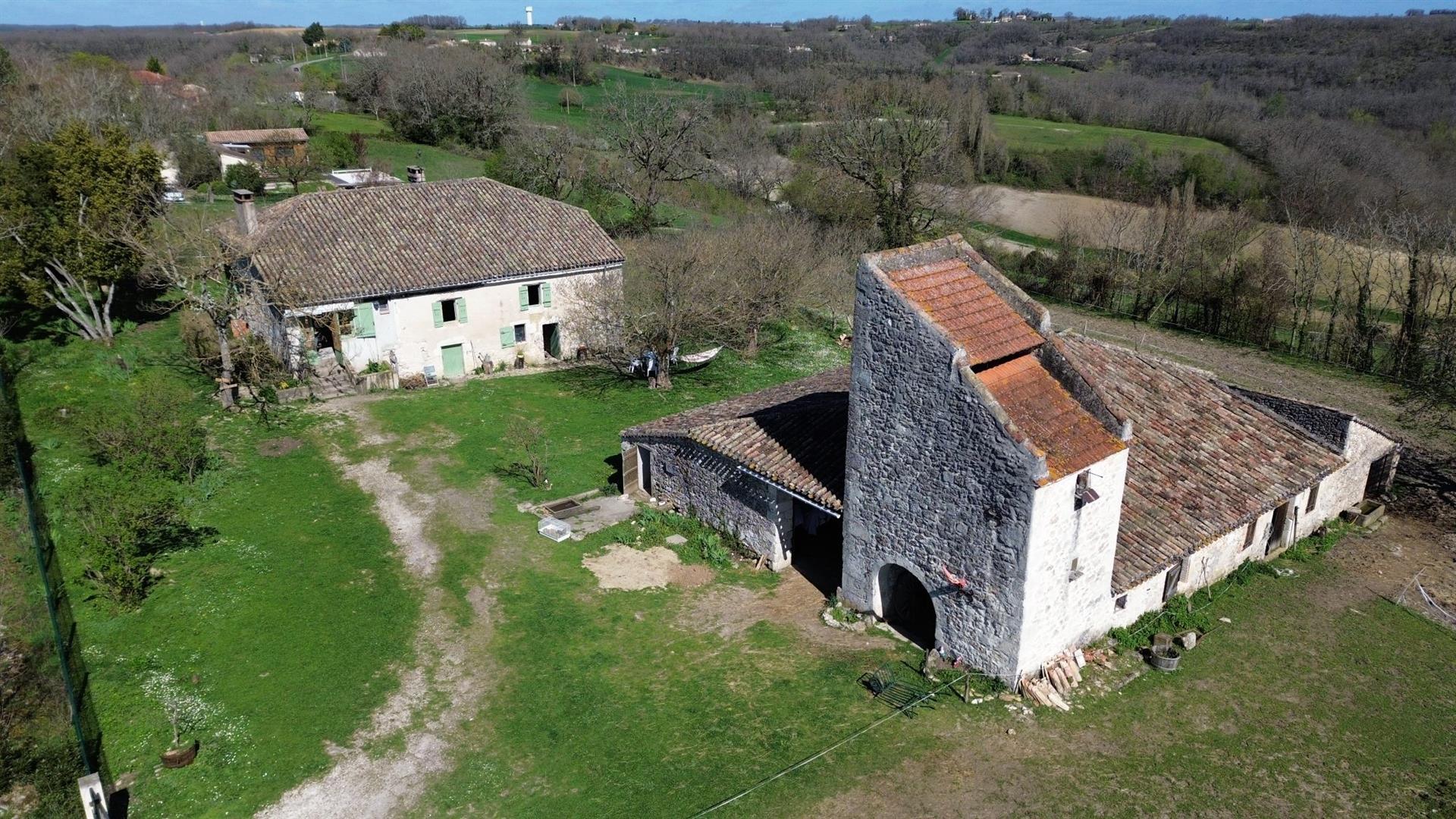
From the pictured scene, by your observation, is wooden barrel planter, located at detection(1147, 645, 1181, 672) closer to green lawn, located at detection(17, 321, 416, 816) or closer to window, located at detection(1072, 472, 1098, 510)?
window, located at detection(1072, 472, 1098, 510)

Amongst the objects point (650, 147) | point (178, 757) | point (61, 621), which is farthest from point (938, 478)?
point (650, 147)

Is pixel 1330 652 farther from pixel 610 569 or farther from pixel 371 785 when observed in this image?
pixel 371 785

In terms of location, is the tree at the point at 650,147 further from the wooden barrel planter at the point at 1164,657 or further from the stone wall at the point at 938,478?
the wooden barrel planter at the point at 1164,657

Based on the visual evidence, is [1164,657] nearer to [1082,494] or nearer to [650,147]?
[1082,494]

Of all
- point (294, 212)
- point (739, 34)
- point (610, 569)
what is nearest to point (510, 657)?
point (610, 569)

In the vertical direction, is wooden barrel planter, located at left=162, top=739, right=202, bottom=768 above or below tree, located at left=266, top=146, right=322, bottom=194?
below

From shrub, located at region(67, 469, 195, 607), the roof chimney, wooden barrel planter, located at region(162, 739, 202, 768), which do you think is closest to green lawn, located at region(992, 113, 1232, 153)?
the roof chimney
